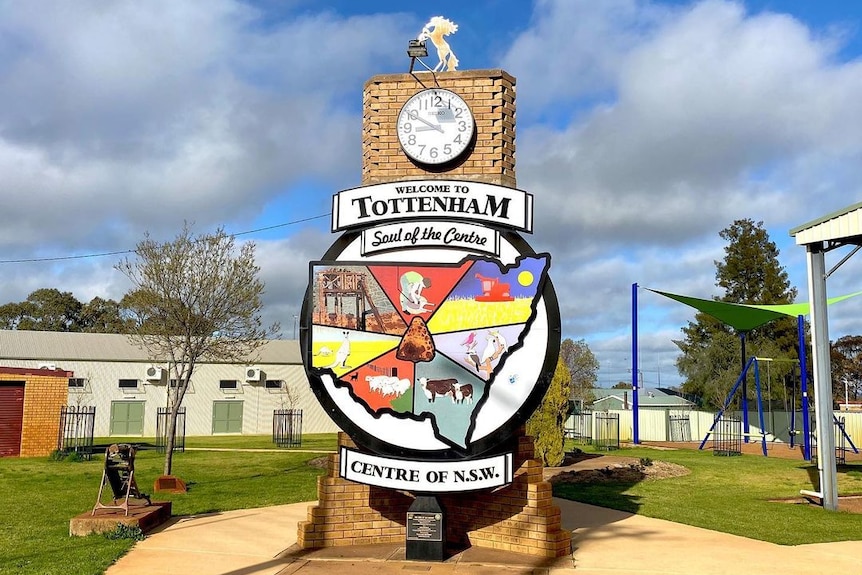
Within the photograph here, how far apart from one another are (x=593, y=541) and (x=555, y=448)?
8.28 m

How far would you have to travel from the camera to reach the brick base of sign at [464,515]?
8.73 m

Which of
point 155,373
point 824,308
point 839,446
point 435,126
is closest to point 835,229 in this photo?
point 824,308

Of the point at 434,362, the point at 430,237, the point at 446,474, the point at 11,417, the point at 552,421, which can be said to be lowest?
the point at 11,417

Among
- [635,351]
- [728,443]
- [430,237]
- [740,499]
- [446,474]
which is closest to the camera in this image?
[446,474]

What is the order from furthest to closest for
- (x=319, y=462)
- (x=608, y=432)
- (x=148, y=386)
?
(x=148, y=386) < (x=608, y=432) < (x=319, y=462)

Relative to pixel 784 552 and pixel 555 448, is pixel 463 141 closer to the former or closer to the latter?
pixel 784 552

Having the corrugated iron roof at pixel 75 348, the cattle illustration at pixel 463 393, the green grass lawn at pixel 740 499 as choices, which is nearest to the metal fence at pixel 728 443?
the green grass lawn at pixel 740 499

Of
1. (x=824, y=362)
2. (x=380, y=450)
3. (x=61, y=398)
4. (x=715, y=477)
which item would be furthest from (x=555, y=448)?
(x=61, y=398)

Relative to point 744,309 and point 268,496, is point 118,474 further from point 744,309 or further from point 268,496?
point 744,309

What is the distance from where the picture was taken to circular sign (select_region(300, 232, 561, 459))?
28.4 feet

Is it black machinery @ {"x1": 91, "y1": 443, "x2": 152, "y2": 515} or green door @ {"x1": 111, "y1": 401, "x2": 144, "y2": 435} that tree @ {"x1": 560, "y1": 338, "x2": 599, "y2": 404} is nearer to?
green door @ {"x1": 111, "y1": 401, "x2": 144, "y2": 435}

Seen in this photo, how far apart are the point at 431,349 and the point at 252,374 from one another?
3234cm

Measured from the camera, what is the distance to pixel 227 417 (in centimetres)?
3897

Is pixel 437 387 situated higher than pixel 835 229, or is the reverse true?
pixel 835 229
